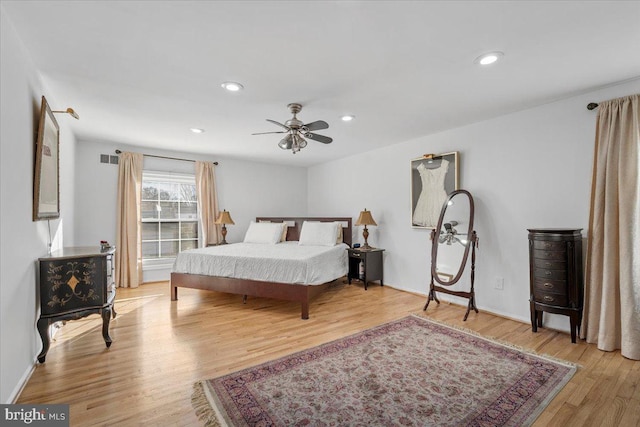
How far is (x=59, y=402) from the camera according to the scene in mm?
1826

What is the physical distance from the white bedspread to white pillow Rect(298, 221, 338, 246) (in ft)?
2.02

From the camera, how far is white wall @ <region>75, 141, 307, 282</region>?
4.52 m

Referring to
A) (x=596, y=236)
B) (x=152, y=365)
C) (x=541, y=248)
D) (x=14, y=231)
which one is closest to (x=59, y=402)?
(x=152, y=365)

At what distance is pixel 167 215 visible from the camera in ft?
17.2

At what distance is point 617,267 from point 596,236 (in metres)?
0.29

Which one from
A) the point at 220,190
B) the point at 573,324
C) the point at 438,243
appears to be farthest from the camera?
the point at 220,190

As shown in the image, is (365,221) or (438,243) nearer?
(438,243)

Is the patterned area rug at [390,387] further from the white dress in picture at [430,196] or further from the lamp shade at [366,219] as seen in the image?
the lamp shade at [366,219]

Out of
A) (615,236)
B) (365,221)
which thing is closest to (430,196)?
(365,221)

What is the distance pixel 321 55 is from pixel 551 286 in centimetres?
297

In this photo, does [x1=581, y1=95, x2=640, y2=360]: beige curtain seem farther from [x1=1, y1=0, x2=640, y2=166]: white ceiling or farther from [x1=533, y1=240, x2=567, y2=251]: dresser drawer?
[x1=1, y1=0, x2=640, y2=166]: white ceiling

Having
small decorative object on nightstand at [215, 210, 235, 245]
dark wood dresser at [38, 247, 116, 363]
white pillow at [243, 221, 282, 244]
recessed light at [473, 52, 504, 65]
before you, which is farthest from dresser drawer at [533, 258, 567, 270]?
small decorative object on nightstand at [215, 210, 235, 245]

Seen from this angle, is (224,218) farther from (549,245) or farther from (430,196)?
→ (549,245)
